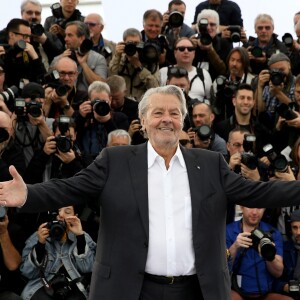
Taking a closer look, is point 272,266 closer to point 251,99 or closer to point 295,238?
point 295,238

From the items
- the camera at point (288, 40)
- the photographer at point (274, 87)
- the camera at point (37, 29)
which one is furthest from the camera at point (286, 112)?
the camera at point (37, 29)

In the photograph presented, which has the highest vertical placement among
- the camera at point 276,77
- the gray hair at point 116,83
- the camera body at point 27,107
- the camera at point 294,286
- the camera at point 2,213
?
the camera at point 276,77

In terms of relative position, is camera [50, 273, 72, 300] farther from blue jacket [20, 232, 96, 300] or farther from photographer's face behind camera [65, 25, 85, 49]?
A: photographer's face behind camera [65, 25, 85, 49]

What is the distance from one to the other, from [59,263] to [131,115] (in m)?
2.08

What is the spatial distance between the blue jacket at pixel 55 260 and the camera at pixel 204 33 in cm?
305

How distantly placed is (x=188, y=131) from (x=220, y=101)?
102 cm

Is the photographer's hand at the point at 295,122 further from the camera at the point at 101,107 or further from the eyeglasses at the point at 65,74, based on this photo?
the eyeglasses at the point at 65,74

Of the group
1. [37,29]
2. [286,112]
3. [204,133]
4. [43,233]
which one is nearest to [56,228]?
[43,233]

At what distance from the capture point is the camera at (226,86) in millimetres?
8406

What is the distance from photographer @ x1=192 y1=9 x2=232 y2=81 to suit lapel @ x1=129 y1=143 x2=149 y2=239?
16.7 ft

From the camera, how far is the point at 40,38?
887 cm

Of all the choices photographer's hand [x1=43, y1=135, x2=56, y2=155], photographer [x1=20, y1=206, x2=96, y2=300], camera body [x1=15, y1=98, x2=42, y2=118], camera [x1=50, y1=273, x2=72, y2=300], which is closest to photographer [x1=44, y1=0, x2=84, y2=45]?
camera body [x1=15, y1=98, x2=42, y2=118]

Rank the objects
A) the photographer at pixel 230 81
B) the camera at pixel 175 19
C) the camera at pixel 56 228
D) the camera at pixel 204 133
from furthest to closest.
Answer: the camera at pixel 175 19, the photographer at pixel 230 81, the camera at pixel 204 133, the camera at pixel 56 228

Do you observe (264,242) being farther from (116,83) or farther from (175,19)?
(175,19)
